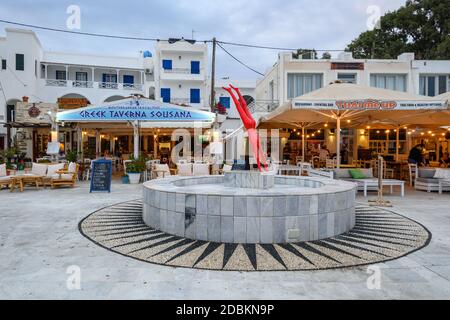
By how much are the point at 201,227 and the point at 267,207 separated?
3.53 ft

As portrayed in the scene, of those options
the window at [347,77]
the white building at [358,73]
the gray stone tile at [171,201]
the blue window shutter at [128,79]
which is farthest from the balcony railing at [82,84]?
the gray stone tile at [171,201]

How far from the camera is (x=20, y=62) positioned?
24734 millimetres

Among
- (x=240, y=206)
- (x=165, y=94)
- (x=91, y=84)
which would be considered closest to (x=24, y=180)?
(x=240, y=206)

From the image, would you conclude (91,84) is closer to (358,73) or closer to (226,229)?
(358,73)

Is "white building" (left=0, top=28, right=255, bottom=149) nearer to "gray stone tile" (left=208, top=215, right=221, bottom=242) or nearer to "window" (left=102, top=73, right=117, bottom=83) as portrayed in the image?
"window" (left=102, top=73, right=117, bottom=83)

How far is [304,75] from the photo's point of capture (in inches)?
845

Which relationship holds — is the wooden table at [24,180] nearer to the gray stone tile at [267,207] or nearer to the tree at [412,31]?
the gray stone tile at [267,207]

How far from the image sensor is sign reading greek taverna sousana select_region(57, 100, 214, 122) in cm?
1303

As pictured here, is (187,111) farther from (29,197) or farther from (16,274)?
(16,274)

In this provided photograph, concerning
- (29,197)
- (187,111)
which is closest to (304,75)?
(187,111)

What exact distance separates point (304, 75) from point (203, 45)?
11690 millimetres

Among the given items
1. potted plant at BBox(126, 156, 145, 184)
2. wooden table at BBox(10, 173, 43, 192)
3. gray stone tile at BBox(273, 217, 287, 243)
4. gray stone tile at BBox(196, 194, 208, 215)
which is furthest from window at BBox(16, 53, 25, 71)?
gray stone tile at BBox(273, 217, 287, 243)

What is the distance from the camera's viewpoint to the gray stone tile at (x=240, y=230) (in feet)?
17.1

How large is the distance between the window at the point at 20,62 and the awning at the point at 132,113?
1488 cm
